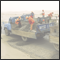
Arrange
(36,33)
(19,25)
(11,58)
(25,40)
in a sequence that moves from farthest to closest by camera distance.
Result: (19,25) → (25,40) → (36,33) → (11,58)

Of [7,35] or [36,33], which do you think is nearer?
[36,33]

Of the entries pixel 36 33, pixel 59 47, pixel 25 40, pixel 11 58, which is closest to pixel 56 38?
pixel 59 47

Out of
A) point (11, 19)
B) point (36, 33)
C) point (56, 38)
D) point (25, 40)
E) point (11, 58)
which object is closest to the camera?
point (11, 58)

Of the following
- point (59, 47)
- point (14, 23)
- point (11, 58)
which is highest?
point (14, 23)

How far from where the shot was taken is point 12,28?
12742 mm

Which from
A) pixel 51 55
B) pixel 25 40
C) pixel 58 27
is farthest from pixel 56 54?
pixel 25 40

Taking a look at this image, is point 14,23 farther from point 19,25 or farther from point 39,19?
point 39,19

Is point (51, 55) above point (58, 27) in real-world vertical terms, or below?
below

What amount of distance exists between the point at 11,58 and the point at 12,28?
6.44 meters

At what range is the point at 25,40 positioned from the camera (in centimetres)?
1092

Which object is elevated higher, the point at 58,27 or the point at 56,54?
the point at 58,27

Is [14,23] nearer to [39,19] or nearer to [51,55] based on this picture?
[39,19]

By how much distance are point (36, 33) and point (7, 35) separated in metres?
6.45

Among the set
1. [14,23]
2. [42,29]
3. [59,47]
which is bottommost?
[59,47]
